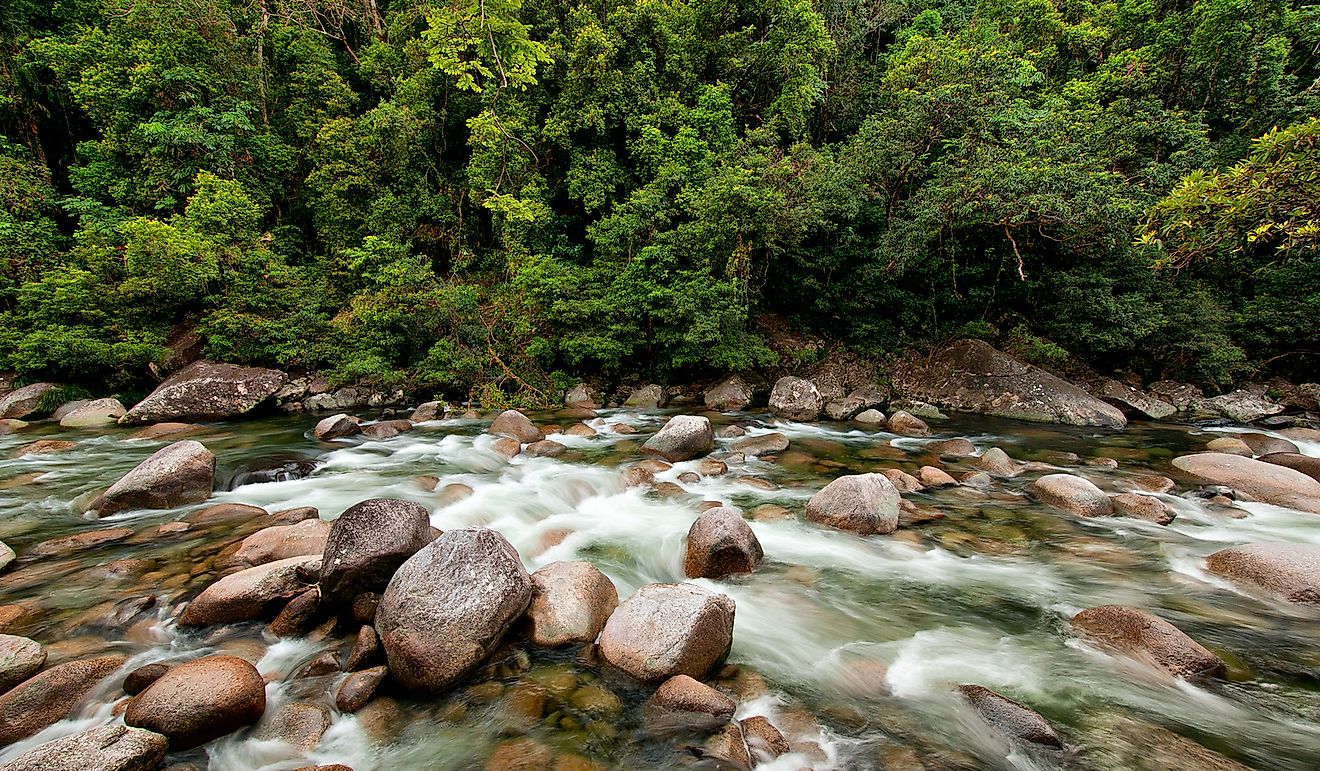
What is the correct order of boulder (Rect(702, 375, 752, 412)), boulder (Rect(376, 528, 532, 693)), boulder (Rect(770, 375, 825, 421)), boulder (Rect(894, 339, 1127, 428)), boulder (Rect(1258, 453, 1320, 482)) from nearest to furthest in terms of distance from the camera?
boulder (Rect(376, 528, 532, 693)) → boulder (Rect(1258, 453, 1320, 482)) → boulder (Rect(894, 339, 1127, 428)) → boulder (Rect(770, 375, 825, 421)) → boulder (Rect(702, 375, 752, 412))

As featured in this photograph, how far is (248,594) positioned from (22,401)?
13.8 m

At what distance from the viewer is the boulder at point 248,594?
371 cm

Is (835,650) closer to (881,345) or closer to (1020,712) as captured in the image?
(1020,712)

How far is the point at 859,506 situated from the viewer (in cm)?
578

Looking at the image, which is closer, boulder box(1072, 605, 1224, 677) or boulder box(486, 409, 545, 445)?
boulder box(1072, 605, 1224, 677)

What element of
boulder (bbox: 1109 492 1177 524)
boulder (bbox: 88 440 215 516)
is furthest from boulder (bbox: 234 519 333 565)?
boulder (bbox: 1109 492 1177 524)

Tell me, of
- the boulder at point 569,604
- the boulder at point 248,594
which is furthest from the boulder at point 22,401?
the boulder at point 569,604

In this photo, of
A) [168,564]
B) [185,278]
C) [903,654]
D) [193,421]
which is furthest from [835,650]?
[185,278]

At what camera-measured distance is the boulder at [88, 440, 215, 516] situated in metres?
5.80

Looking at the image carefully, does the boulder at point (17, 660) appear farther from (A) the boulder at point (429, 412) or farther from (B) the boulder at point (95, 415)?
(B) the boulder at point (95, 415)

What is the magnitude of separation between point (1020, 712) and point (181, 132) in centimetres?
2213

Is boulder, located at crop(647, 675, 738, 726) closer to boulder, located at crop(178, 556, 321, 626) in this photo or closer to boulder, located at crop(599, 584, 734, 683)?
boulder, located at crop(599, 584, 734, 683)

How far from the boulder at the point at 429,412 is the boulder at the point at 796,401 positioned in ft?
27.6

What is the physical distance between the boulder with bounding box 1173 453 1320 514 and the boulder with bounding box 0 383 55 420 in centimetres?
2293
